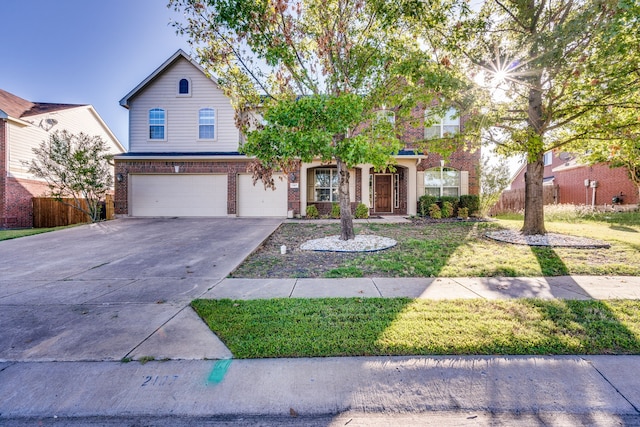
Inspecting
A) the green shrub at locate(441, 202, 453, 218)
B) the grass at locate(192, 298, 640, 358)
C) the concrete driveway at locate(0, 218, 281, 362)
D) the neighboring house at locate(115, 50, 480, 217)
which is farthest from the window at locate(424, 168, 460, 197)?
the grass at locate(192, 298, 640, 358)

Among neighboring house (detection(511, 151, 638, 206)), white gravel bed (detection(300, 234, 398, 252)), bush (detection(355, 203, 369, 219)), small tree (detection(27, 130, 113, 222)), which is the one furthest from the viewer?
neighboring house (detection(511, 151, 638, 206))

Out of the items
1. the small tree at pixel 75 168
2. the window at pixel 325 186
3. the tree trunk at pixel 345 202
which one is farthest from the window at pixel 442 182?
the small tree at pixel 75 168

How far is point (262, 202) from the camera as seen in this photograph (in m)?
15.2

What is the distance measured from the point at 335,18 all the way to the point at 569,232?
978cm

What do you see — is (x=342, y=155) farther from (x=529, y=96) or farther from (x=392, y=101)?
(x=529, y=96)

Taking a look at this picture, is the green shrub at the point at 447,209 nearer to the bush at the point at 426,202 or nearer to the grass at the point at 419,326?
the bush at the point at 426,202

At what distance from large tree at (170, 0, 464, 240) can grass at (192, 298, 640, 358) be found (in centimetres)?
348

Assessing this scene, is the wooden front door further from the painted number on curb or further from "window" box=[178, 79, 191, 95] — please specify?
the painted number on curb

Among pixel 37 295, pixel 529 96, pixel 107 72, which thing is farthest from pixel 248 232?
pixel 107 72

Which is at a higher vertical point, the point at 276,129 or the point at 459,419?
the point at 276,129

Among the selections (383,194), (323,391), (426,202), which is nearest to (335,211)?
(383,194)

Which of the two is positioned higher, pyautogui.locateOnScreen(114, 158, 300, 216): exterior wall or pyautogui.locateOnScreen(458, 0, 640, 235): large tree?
pyautogui.locateOnScreen(458, 0, 640, 235): large tree

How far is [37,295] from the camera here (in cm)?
443

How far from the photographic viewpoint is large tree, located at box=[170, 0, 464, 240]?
627cm
